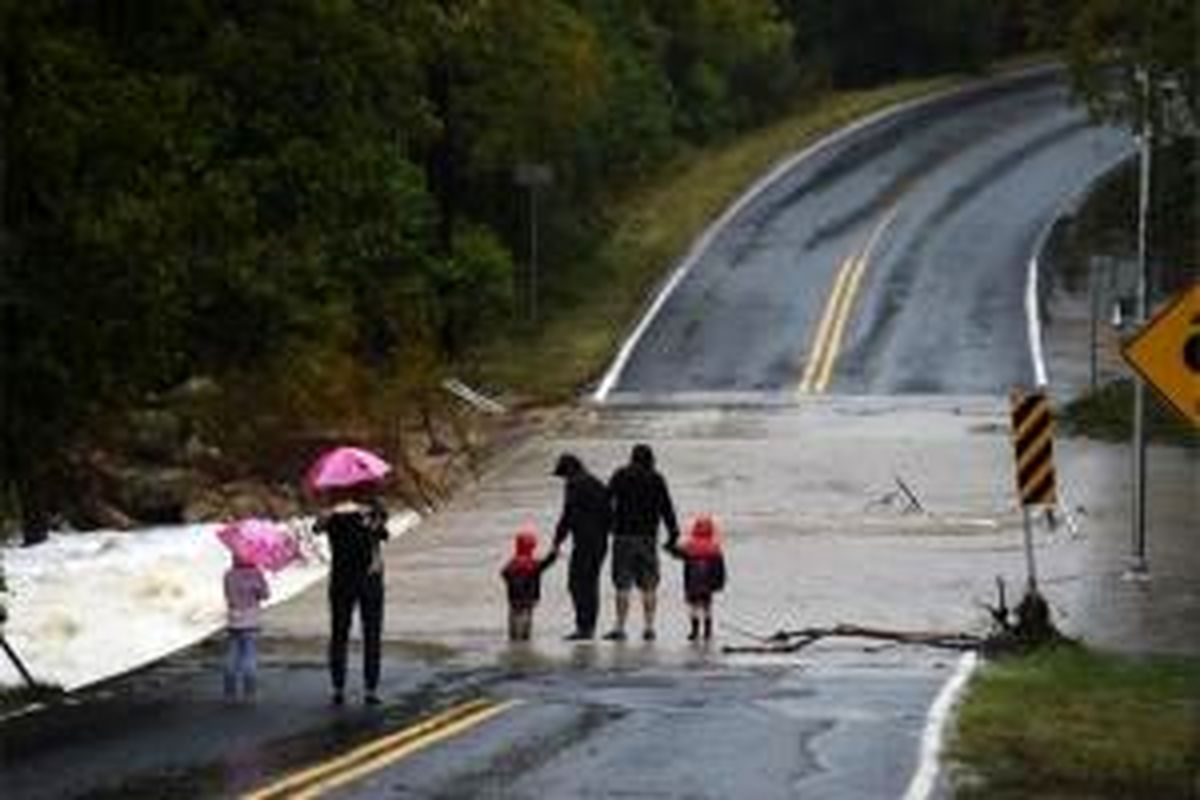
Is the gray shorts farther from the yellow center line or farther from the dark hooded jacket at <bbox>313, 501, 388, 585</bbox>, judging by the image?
the yellow center line

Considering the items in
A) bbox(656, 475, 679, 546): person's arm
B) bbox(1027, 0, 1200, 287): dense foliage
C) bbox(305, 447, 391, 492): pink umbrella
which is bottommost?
bbox(656, 475, 679, 546): person's arm

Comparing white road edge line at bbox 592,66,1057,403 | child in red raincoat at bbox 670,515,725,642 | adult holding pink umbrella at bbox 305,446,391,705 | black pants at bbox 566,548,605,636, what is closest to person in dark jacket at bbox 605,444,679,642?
black pants at bbox 566,548,605,636

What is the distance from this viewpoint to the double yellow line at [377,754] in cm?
1334

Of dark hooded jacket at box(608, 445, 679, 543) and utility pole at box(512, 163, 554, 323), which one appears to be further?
utility pole at box(512, 163, 554, 323)

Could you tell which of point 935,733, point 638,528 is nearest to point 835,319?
point 638,528

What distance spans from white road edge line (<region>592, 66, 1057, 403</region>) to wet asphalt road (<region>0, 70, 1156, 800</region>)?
1.15 feet

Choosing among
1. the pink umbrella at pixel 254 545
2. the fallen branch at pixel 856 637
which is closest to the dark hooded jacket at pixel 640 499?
the fallen branch at pixel 856 637

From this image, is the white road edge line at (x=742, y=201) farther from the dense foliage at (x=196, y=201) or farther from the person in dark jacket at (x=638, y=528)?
the person in dark jacket at (x=638, y=528)

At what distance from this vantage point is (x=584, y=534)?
23531 mm

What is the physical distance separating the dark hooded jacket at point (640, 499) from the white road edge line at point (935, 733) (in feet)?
11.5

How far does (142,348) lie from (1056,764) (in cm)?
889

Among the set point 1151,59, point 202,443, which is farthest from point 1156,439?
point 202,443

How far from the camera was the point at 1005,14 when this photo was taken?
79.4 metres

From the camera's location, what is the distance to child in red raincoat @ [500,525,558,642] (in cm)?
2273
